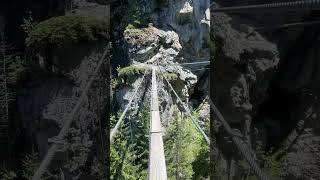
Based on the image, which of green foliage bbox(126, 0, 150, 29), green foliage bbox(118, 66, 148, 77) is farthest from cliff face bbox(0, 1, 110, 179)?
green foliage bbox(126, 0, 150, 29)

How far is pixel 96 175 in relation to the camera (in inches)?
36.8

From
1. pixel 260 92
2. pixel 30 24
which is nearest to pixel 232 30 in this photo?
pixel 260 92

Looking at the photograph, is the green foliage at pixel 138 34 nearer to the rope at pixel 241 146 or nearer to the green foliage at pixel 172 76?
the green foliage at pixel 172 76

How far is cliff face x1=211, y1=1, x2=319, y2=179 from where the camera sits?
2.62 feet

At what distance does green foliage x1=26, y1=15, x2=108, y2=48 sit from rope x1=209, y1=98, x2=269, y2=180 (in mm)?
284

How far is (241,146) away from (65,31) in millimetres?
415

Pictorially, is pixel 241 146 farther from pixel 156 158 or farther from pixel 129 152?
pixel 129 152

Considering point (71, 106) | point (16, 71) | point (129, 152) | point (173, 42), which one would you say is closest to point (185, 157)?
point (129, 152)

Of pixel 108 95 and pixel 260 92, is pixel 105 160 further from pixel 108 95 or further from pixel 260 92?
pixel 260 92

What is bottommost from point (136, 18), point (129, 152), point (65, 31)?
point (129, 152)

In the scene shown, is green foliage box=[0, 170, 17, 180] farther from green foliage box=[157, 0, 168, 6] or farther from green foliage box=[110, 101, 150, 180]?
green foliage box=[157, 0, 168, 6]

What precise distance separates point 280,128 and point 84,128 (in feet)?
1.27

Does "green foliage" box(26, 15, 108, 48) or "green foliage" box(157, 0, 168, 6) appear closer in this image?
"green foliage" box(26, 15, 108, 48)

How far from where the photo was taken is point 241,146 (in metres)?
0.87
